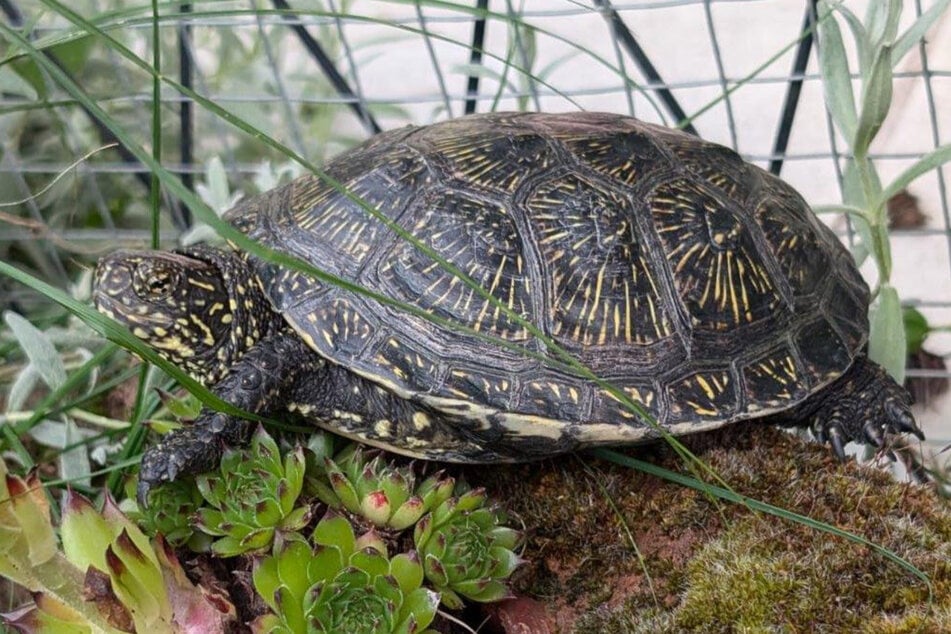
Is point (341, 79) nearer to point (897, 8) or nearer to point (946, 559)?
point (897, 8)

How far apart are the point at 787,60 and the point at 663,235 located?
1473mm

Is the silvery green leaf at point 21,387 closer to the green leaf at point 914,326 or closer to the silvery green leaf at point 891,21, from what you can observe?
the silvery green leaf at point 891,21

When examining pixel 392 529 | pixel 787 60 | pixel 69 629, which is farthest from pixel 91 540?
pixel 787 60

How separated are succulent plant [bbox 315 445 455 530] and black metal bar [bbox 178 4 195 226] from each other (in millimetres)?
753

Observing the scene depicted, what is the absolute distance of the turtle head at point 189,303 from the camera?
104 centimetres


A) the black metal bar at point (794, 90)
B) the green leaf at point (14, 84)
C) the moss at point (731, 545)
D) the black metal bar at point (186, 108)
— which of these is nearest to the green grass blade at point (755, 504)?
Result: the moss at point (731, 545)

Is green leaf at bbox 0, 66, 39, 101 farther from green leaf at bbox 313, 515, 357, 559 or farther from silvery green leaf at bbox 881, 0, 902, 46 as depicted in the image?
silvery green leaf at bbox 881, 0, 902, 46

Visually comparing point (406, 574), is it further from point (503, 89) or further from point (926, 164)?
→ point (503, 89)

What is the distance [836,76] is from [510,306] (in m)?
0.51

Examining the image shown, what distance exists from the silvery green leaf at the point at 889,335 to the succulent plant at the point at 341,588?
0.70 metres

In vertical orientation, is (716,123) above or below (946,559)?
above

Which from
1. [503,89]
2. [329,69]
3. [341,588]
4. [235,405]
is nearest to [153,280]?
[235,405]

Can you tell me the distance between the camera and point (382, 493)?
0.90 metres

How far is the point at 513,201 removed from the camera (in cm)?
107
